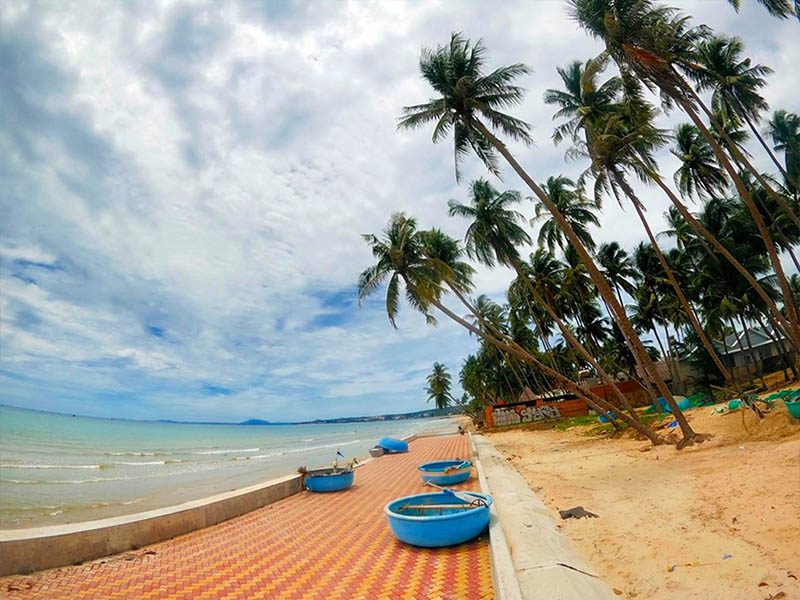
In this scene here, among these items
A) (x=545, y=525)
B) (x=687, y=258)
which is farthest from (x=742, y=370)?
(x=545, y=525)

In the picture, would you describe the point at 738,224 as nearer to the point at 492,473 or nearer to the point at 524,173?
the point at 524,173

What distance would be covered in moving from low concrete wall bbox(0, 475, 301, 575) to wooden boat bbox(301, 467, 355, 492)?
2232mm

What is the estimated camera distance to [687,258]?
28500 millimetres

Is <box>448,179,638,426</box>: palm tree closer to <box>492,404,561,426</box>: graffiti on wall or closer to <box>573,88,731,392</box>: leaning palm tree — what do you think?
<box>573,88,731,392</box>: leaning palm tree

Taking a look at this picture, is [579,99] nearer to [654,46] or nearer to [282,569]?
[654,46]

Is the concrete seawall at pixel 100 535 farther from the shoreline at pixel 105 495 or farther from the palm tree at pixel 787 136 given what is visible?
the palm tree at pixel 787 136

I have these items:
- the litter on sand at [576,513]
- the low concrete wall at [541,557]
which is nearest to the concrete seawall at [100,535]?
the low concrete wall at [541,557]

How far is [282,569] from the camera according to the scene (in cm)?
523

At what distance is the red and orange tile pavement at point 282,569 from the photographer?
4.47 m

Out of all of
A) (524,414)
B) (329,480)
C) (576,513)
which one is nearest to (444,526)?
(576,513)

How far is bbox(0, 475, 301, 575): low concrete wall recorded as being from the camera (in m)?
5.19

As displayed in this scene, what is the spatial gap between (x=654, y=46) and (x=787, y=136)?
64.2 feet

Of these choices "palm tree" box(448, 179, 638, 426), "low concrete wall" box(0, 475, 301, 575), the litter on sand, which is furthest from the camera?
"palm tree" box(448, 179, 638, 426)

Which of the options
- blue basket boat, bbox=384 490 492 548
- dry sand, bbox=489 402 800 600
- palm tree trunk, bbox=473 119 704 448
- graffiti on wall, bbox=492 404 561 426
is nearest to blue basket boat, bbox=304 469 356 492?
dry sand, bbox=489 402 800 600
